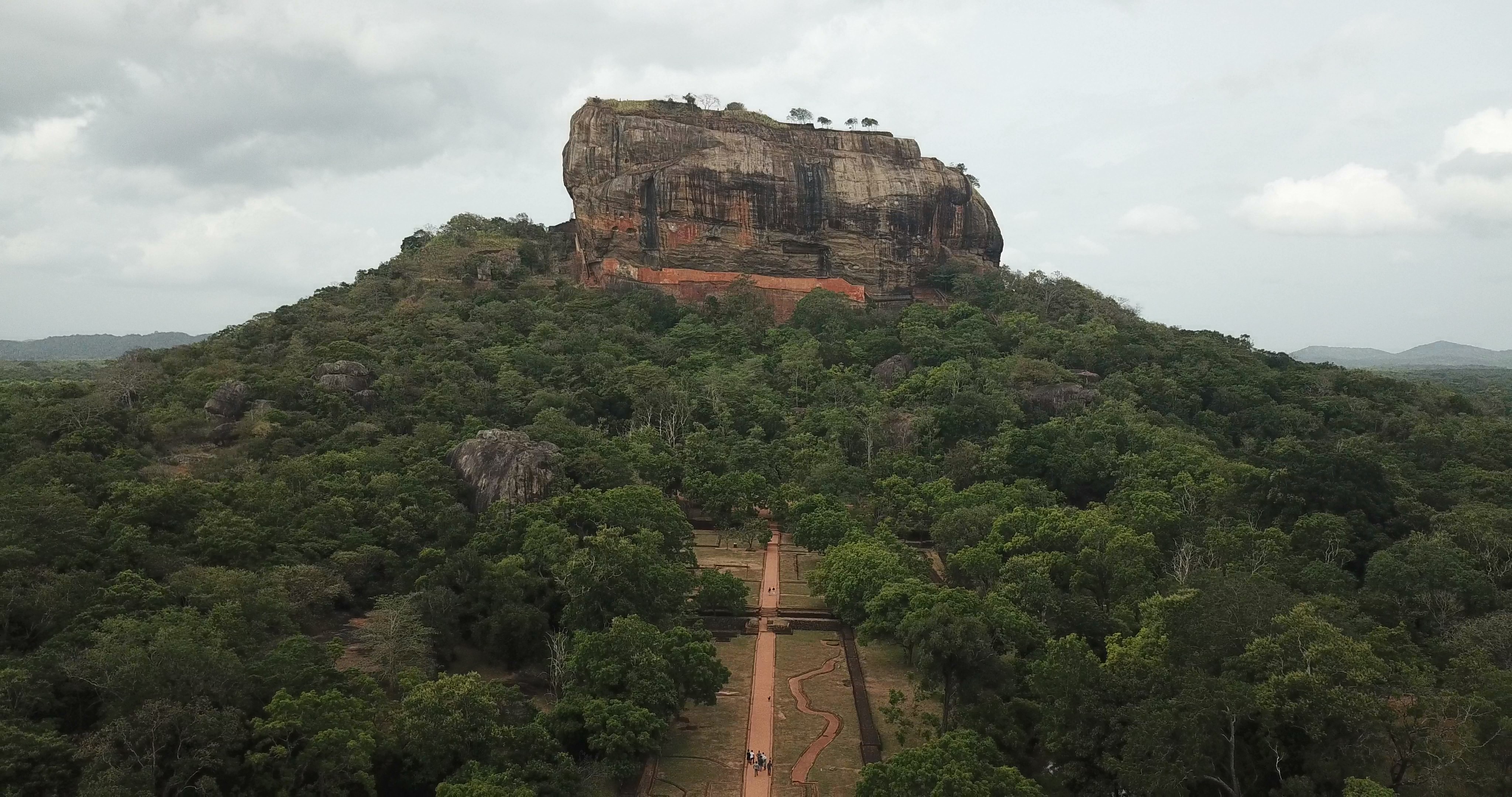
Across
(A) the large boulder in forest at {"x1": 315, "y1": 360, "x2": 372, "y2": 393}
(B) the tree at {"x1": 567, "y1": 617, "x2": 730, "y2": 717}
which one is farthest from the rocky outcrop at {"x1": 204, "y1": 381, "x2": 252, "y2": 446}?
(B) the tree at {"x1": 567, "y1": 617, "x2": 730, "y2": 717}

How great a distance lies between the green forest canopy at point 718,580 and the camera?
16453mm

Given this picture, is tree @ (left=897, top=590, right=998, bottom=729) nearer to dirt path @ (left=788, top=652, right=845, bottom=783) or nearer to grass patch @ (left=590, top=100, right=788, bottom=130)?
dirt path @ (left=788, top=652, right=845, bottom=783)

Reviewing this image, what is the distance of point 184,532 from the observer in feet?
80.8

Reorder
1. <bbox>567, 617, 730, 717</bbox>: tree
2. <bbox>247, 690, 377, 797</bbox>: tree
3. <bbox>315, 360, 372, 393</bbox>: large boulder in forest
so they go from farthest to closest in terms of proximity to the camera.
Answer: <bbox>315, 360, 372, 393</bbox>: large boulder in forest
<bbox>567, 617, 730, 717</bbox>: tree
<bbox>247, 690, 377, 797</bbox>: tree

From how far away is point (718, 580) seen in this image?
1051 inches

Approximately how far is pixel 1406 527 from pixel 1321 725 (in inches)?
567

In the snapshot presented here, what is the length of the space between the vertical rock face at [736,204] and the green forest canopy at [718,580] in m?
8.38

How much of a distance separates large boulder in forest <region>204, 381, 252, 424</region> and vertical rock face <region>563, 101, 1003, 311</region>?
22955mm

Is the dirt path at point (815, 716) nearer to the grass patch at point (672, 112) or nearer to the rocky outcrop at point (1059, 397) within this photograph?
the rocky outcrop at point (1059, 397)

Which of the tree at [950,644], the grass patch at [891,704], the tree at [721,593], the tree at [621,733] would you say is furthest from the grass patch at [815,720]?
the tree at [621,733]

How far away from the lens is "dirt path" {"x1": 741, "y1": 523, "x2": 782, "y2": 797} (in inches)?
752

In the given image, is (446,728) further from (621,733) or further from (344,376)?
(344,376)

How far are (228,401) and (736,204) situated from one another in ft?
92.8

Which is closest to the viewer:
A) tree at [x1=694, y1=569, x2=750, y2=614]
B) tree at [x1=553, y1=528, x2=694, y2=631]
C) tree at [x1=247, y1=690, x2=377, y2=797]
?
tree at [x1=247, y1=690, x2=377, y2=797]
